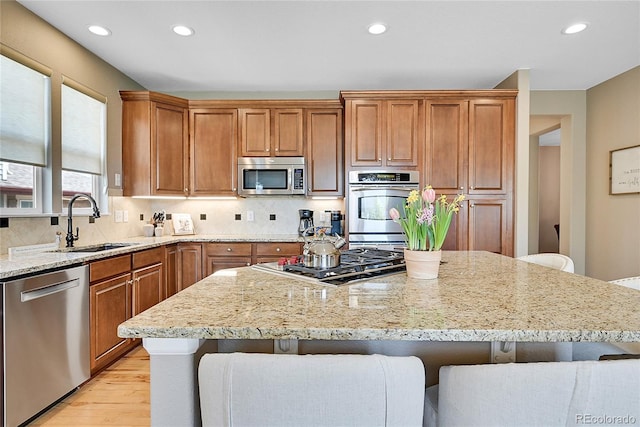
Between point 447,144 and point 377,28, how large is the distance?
4.80 ft

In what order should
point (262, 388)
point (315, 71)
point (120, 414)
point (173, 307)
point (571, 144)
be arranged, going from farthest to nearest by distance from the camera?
point (571, 144) → point (315, 71) → point (120, 414) → point (173, 307) → point (262, 388)

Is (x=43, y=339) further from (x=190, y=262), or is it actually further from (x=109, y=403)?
(x=190, y=262)

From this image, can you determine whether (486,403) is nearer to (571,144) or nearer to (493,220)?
(493,220)

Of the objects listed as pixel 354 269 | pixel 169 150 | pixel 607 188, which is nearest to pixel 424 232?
pixel 354 269

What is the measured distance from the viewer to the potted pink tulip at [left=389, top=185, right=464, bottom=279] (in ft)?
4.60

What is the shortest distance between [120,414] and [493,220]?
3523mm

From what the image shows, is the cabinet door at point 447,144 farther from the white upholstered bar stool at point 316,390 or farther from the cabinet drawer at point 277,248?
the white upholstered bar stool at point 316,390

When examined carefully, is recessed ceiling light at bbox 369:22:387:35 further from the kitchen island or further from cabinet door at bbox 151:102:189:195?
cabinet door at bbox 151:102:189:195

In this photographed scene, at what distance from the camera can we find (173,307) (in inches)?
40.3

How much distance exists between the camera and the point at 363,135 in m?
3.60

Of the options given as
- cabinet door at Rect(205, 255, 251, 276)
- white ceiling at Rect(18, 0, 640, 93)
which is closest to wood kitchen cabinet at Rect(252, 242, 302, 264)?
cabinet door at Rect(205, 255, 251, 276)

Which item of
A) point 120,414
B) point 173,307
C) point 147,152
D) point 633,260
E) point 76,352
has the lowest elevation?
point 120,414

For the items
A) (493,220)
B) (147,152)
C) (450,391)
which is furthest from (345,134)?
(450,391)

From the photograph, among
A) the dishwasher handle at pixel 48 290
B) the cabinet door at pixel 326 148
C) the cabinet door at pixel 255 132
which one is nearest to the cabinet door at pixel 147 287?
the dishwasher handle at pixel 48 290
